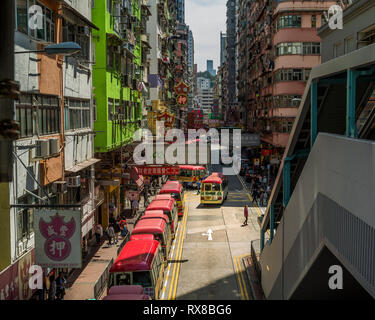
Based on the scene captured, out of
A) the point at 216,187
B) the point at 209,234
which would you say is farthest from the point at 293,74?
the point at 209,234

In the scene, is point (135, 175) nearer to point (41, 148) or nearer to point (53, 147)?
point (53, 147)

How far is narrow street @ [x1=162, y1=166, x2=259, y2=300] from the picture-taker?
60.8 ft

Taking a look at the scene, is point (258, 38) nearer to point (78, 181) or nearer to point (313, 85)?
point (78, 181)

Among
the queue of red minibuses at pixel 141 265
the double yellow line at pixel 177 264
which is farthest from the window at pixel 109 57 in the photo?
the double yellow line at pixel 177 264

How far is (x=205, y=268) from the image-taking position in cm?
2145

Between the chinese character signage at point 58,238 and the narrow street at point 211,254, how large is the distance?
21.6ft

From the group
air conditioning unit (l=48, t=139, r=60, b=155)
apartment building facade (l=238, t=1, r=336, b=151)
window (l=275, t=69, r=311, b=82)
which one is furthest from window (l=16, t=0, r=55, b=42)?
window (l=275, t=69, r=311, b=82)

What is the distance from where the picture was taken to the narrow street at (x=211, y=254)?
18531 mm

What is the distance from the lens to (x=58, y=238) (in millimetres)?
11852

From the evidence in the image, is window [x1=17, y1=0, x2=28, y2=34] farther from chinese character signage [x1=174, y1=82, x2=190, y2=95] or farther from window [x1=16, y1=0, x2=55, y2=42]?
chinese character signage [x1=174, y1=82, x2=190, y2=95]

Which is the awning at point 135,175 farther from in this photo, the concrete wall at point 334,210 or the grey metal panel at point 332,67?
the concrete wall at point 334,210

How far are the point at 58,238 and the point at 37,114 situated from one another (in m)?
4.97

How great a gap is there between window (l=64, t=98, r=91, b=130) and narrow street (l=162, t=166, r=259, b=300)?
8.11 metres

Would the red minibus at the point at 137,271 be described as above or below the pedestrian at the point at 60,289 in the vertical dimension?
above
